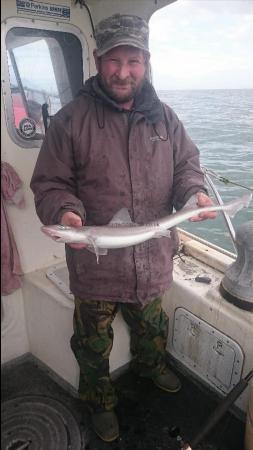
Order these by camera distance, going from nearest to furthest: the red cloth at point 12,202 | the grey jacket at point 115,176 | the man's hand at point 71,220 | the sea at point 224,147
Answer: the man's hand at point 71,220, the grey jacket at point 115,176, the red cloth at point 12,202, the sea at point 224,147

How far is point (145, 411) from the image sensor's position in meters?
3.38

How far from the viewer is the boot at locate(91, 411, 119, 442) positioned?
306 cm

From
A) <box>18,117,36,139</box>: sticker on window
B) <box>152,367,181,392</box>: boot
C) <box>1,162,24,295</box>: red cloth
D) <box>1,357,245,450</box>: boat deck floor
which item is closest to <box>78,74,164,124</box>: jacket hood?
<box>18,117,36,139</box>: sticker on window

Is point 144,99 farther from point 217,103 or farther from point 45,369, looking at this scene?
point 217,103

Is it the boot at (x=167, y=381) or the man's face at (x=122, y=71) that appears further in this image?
the boot at (x=167, y=381)

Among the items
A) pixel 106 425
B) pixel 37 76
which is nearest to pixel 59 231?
pixel 106 425

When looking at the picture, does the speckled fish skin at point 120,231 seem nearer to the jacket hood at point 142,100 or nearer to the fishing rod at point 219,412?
the jacket hood at point 142,100

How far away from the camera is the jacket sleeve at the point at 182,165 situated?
2869 mm

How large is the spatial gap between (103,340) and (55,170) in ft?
4.75

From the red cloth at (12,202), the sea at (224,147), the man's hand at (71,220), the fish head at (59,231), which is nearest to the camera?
the fish head at (59,231)

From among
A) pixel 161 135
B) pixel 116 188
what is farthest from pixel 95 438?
pixel 161 135

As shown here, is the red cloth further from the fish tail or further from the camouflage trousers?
the fish tail

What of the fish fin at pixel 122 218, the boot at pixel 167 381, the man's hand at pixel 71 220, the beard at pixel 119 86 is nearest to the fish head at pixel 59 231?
the man's hand at pixel 71 220

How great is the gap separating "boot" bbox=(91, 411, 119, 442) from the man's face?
8.54ft
